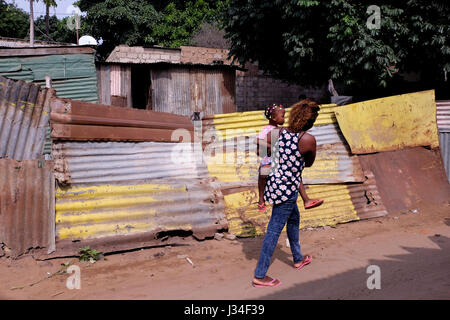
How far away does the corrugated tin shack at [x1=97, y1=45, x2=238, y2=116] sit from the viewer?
1287 cm

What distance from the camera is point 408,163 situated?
625 centimetres

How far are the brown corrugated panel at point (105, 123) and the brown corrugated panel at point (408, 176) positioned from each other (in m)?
3.23

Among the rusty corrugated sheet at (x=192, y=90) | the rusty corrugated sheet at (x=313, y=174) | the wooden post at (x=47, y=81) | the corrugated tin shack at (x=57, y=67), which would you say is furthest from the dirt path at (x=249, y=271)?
the rusty corrugated sheet at (x=192, y=90)

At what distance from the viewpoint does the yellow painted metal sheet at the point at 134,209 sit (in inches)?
161

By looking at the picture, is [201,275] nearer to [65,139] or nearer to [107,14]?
[65,139]

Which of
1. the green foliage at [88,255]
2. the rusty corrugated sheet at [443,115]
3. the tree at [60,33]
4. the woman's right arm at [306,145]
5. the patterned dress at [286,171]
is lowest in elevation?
the green foliage at [88,255]

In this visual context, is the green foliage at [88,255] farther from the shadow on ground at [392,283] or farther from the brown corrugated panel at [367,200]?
the brown corrugated panel at [367,200]

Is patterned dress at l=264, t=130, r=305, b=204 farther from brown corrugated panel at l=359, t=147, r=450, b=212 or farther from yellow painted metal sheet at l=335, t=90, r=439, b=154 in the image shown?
brown corrugated panel at l=359, t=147, r=450, b=212

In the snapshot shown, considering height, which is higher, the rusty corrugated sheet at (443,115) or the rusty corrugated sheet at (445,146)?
the rusty corrugated sheet at (443,115)

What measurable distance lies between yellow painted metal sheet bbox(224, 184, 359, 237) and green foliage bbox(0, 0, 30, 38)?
29159mm

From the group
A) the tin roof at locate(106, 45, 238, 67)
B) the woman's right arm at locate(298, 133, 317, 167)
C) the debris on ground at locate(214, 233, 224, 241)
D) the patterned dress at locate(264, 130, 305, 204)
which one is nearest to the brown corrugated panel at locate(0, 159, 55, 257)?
the debris on ground at locate(214, 233, 224, 241)

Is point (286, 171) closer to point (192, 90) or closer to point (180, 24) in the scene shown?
point (192, 90)
